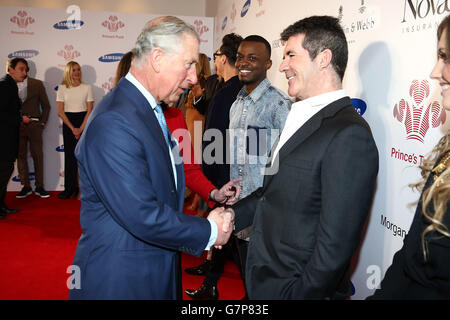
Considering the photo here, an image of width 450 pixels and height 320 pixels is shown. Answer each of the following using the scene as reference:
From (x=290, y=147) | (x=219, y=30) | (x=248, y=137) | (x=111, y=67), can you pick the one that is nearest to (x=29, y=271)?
(x=248, y=137)

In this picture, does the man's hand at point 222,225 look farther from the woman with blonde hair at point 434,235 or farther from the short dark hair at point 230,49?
the short dark hair at point 230,49

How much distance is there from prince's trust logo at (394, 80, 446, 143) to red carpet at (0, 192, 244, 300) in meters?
2.07

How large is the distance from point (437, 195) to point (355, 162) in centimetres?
27

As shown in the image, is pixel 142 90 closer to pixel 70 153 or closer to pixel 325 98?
pixel 325 98

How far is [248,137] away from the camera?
279 centimetres

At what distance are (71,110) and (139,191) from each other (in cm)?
562

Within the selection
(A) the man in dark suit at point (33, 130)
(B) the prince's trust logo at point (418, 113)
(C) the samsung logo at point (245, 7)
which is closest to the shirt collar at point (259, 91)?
(B) the prince's trust logo at point (418, 113)

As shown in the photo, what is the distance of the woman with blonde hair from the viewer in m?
1.10

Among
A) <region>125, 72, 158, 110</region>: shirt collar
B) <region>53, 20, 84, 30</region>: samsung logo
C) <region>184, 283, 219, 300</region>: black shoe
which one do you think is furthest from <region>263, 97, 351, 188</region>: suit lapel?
<region>53, 20, 84, 30</region>: samsung logo

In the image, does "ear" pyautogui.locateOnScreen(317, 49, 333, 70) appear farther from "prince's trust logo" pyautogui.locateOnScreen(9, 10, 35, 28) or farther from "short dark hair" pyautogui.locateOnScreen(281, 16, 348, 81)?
"prince's trust logo" pyautogui.locateOnScreen(9, 10, 35, 28)

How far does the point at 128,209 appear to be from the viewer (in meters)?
1.30

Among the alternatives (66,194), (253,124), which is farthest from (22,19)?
(253,124)

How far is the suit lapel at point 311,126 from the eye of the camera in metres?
1.45
